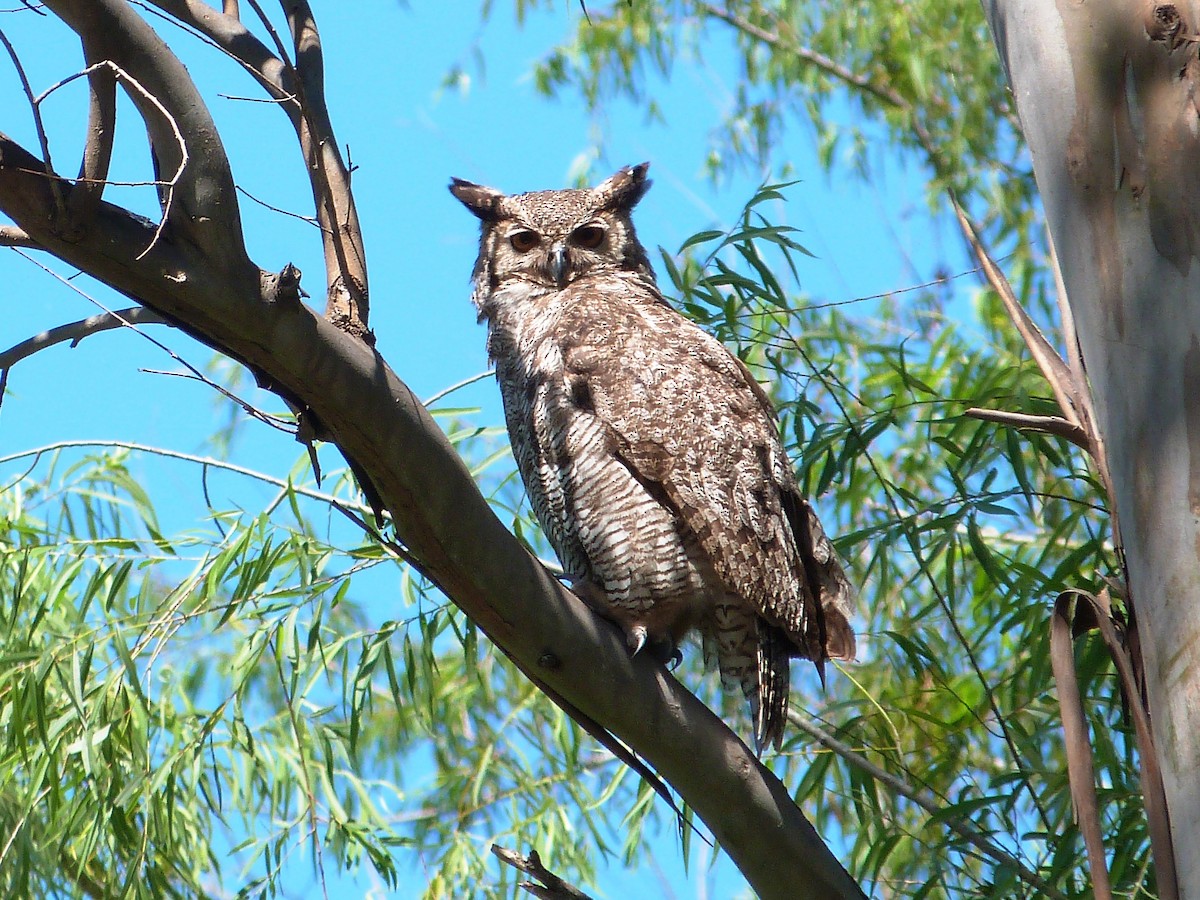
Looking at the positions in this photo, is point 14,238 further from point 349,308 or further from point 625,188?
point 625,188

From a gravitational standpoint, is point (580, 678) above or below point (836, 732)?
below

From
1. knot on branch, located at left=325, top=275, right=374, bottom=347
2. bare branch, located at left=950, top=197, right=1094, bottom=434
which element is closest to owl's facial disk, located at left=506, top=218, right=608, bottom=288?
bare branch, located at left=950, top=197, right=1094, bottom=434

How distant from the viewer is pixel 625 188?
3375mm

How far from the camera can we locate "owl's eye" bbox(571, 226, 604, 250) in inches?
127

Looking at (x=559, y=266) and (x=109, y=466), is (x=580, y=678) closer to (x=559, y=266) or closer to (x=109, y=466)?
(x=559, y=266)

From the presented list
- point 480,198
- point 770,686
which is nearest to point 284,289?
point 770,686

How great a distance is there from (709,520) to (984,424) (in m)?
0.76

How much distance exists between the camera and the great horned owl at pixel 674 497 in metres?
2.44

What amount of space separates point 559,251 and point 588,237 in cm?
15

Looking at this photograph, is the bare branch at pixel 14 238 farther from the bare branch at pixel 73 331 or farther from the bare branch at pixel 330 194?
the bare branch at pixel 330 194

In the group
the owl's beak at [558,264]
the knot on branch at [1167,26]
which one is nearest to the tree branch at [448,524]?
the knot on branch at [1167,26]

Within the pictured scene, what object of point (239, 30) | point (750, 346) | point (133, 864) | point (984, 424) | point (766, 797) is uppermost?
point (750, 346)

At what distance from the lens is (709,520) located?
242 cm

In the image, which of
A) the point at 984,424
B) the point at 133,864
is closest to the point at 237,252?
the point at 133,864
